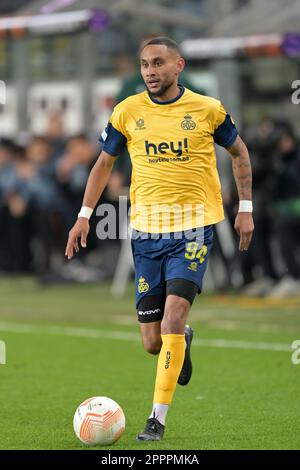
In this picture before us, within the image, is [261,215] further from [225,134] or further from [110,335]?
[225,134]

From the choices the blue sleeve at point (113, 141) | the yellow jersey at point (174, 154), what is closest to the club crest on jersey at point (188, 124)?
the yellow jersey at point (174, 154)

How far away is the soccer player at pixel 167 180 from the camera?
8258 mm

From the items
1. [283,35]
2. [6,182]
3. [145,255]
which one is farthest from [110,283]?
[145,255]

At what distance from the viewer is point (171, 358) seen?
8.04m

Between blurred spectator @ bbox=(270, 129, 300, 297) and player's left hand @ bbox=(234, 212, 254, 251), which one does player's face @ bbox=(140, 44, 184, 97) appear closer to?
player's left hand @ bbox=(234, 212, 254, 251)

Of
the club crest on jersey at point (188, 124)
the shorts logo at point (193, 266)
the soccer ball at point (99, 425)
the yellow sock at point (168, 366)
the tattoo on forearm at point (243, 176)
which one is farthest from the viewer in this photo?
the tattoo on forearm at point (243, 176)

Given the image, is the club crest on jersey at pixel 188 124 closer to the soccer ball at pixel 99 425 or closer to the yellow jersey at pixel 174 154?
the yellow jersey at pixel 174 154

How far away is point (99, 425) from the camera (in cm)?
770

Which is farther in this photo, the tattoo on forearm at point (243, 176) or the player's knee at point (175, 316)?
the tattoo on forearm at point (243, 176)

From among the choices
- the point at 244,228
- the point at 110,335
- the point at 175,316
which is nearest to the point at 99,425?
the point at 175,316

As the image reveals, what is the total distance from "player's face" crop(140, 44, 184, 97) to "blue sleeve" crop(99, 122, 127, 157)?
407 millimetres

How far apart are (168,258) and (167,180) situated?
1.68 ft

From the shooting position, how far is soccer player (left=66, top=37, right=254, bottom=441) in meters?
8.26

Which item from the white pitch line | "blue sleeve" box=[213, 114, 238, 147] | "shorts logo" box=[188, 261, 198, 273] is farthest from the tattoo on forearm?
the white pitch line
